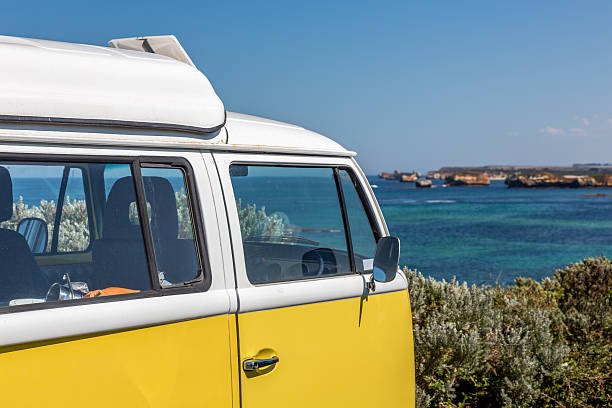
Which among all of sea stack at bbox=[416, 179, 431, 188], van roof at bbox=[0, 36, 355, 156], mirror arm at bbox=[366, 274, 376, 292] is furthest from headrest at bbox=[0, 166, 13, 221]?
sea stack at bbox=[416, 179, 431, 188]

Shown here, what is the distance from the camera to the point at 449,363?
567cm

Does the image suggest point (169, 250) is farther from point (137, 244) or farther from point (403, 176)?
point (403, 176)

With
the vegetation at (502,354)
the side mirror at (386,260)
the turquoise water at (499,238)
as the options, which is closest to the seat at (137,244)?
the side mirror at (386,260)

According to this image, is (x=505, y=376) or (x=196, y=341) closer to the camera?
(x=196, y=341)

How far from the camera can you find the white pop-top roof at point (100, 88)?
2.26 m

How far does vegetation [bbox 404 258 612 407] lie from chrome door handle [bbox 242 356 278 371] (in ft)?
9.08

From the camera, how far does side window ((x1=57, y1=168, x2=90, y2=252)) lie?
2693mm

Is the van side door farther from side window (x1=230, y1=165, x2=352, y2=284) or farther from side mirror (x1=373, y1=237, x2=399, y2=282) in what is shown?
side mirror (x1=373, y1=237, x2=399, y2=282)

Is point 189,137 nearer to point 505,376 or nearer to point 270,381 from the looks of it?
point 270,381

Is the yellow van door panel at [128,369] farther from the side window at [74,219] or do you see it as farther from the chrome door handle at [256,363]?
the side window at [74,219]

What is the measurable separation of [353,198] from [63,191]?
1531 mm

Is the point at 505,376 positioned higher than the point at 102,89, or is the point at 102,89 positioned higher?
the point at 102,89

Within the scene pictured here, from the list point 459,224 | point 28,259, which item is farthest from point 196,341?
point 459,224

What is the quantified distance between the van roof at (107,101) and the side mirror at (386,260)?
796 millimetres
